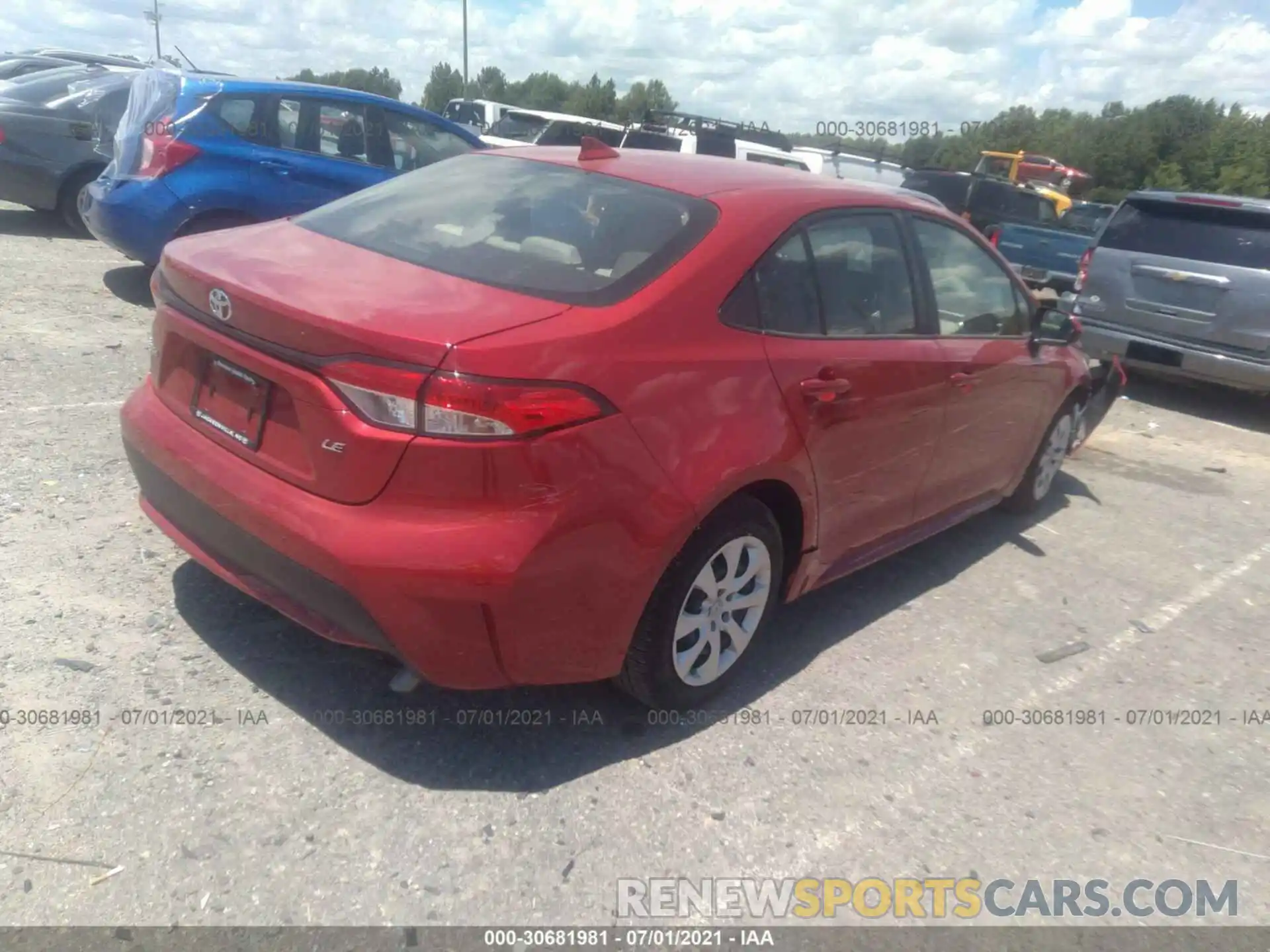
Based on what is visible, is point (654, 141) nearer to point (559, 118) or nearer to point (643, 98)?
point (559, 118)

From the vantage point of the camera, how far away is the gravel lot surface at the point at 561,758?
2.58 metres

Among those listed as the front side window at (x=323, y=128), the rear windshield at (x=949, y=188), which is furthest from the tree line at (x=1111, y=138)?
the front side window at (x=323, y=128)

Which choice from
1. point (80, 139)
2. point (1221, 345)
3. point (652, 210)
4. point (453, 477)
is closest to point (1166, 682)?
point (652, 210)

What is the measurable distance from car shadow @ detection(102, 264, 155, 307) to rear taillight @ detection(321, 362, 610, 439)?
567 centimetres

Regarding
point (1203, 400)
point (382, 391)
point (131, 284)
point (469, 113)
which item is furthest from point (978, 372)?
point (469, 113)

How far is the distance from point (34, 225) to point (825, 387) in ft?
33.3

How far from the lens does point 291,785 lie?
2.83 metres

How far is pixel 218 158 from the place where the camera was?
7.36 metres

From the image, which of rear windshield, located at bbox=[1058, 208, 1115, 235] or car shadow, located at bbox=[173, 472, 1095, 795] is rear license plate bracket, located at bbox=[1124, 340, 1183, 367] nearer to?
car shadow, located at bbox=[173, 472, 1095, 795]

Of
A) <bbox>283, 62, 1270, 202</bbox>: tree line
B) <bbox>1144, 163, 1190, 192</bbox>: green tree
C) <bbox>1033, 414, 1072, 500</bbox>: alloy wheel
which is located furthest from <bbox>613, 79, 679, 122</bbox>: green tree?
<bbox>1033, 414, 1072, 500</bbox>: alloy wheel

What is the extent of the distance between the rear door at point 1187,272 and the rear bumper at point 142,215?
23.4ft

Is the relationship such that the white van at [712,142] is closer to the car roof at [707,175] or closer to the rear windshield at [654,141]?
the rear windshield at [654,141]

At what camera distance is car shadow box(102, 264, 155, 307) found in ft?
25.2

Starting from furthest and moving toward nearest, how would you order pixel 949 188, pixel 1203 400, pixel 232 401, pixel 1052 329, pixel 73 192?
pixel 949 188 → pixel 73 192 → pixel 1203 400 → pixel 1052 329 → pixel 232 401
